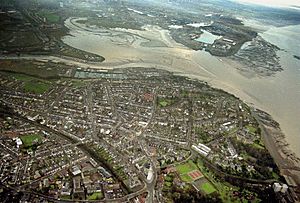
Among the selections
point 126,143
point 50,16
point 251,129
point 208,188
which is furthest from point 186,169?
point 50,16

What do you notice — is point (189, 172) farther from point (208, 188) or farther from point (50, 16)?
point (50, 16)

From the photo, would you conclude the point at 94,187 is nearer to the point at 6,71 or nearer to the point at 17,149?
the point at 17,149

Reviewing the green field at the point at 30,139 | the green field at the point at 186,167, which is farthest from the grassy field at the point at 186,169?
the green field at the point at 30,139

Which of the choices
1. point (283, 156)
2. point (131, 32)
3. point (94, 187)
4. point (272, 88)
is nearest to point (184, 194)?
point (94, 187)

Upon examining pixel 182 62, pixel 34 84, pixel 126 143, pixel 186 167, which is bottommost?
pixel 182 62

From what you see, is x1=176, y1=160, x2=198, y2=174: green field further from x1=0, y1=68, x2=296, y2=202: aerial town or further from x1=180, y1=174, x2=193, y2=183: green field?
x1=180, y1=174, x2=193, y2=183: green field

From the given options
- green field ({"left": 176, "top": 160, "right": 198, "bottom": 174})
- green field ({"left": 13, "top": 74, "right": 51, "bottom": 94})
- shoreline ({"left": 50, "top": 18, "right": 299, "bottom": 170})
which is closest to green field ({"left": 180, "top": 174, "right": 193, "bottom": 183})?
green field ({"left": 176, "top": 160, "right": 198, "bottom": 174})
